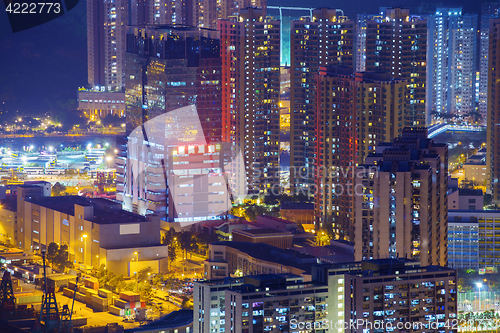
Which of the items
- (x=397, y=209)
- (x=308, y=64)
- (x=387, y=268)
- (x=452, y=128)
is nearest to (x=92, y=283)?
(x=397, y=209)

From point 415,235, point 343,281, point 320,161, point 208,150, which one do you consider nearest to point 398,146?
point 415,235

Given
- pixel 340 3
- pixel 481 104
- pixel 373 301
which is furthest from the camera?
pixel 340 3

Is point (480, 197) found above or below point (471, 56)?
below

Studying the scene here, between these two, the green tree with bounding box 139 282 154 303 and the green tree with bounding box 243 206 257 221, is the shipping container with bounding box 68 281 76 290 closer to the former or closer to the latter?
the green tree with bounding box 139 282 154 303

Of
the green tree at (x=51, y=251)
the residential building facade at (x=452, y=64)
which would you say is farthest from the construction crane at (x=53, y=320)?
the residential building facade at (x=452, y=64)

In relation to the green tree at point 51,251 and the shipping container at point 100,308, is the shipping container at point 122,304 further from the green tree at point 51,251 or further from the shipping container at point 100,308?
the green tree at point 51,251

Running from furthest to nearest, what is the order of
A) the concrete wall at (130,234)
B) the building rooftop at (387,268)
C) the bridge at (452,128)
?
the bridge at (452,128) → the concrete wall at (130,234) → the building rooftop at (387,268)

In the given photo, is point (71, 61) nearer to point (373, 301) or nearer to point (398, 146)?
point (398, 146)

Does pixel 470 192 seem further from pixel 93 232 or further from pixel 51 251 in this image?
pixel 51 251
